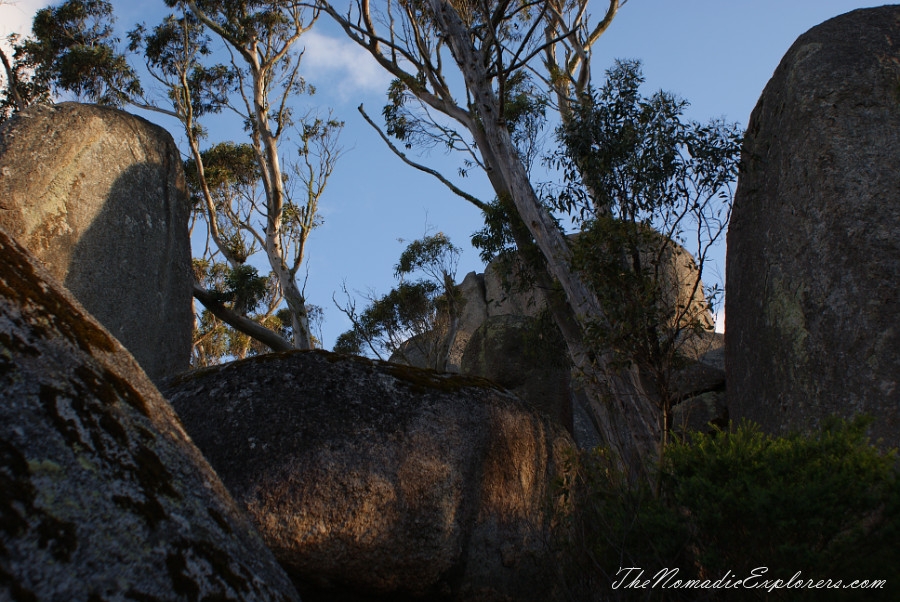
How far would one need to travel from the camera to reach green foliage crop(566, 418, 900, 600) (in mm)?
4074

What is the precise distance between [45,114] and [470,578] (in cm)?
807

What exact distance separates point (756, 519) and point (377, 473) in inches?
95.5

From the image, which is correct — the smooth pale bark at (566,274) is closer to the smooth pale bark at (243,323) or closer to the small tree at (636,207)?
the small tree at (636,207)

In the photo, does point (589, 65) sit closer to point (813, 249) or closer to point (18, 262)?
point (813, 249)

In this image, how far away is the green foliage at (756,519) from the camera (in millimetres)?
4074

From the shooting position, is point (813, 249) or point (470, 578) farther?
point (813, 249)

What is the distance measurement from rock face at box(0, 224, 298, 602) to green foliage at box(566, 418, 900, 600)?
9.40ft

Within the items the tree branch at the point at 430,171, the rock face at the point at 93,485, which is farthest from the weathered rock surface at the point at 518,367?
the rock face at the point at 93,485

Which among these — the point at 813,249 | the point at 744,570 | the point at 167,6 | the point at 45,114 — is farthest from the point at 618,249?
the point at 167,6

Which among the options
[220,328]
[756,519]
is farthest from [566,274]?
[220,328]

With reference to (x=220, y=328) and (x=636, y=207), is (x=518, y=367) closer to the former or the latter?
(x=636, y=207)

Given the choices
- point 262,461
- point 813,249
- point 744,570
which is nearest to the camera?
point 744,570

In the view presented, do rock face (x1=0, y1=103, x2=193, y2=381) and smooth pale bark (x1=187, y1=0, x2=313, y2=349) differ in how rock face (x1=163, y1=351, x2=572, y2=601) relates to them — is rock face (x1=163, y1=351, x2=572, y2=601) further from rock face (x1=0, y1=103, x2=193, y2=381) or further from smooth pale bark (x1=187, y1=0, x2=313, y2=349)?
smooth pale bark (x1=187, y1=0, x2=313, y2=349)

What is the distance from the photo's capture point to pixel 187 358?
11.2 m
